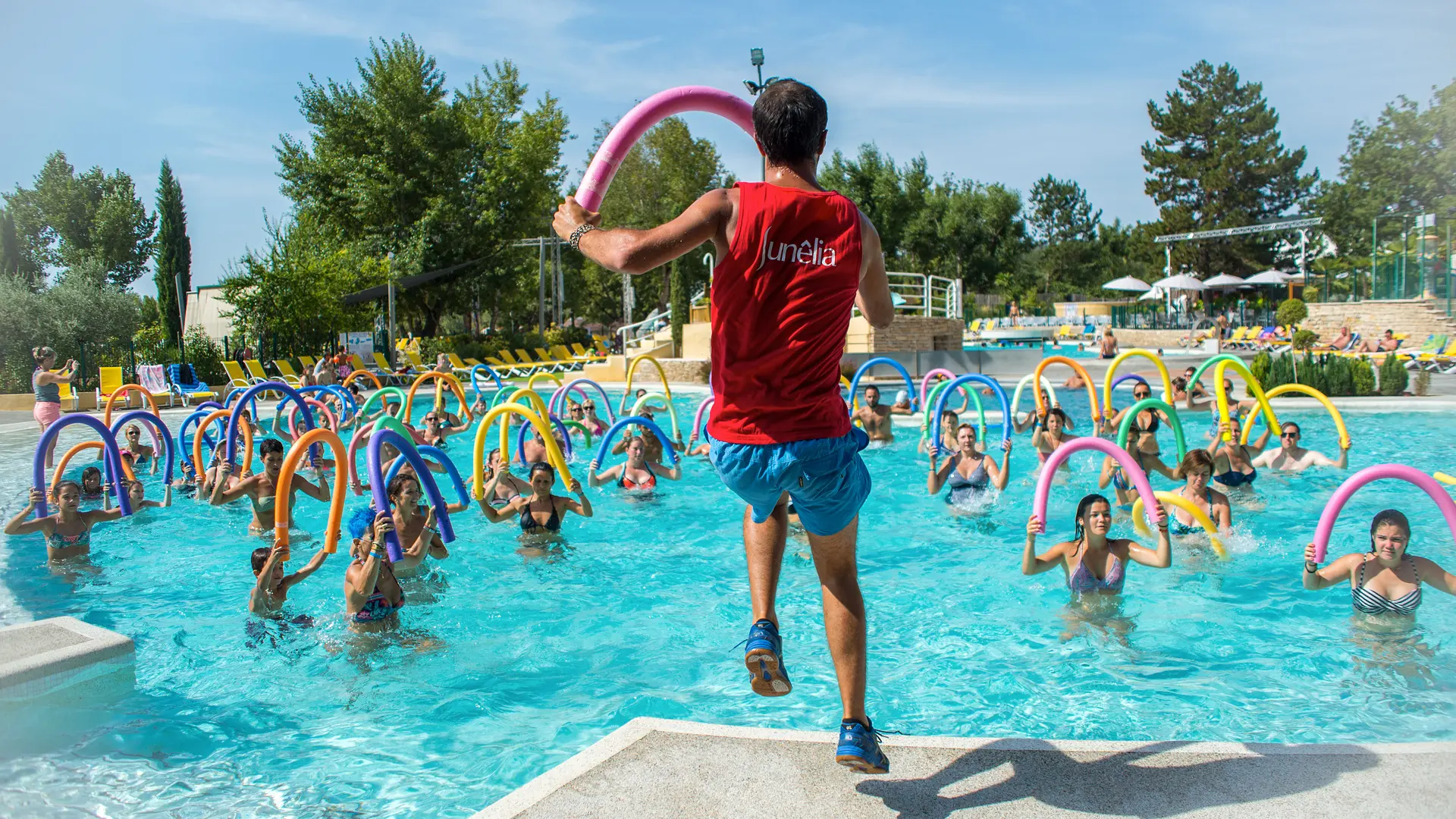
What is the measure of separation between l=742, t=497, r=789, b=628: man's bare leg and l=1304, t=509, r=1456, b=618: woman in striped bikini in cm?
421

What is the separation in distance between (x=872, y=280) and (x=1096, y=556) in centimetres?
441

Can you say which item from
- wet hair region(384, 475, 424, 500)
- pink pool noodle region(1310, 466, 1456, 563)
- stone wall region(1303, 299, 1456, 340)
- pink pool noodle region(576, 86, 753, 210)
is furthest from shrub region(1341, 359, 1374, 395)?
pink pool noodle region(576, 86, 753, 210)

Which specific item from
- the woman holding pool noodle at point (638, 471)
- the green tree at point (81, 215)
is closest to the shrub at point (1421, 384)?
the woman holding pool noodle at point (638, 471)

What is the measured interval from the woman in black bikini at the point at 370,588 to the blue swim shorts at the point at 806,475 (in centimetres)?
394

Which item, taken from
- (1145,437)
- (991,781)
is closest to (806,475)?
(991,781)

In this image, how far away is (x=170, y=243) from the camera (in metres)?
40.9

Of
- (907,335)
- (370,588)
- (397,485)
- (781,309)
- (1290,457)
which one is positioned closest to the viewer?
(781,309)

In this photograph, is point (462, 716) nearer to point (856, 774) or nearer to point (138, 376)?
point (856, 774)

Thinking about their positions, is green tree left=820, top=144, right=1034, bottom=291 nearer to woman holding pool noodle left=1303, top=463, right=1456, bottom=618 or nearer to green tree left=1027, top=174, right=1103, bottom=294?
green tree left=1027, top=174, right=1103, bottom=294

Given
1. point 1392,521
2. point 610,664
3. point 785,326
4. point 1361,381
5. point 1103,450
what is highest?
point 785,326

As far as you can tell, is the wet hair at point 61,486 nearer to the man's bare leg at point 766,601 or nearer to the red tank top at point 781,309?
the man's bare leg at point 766,601

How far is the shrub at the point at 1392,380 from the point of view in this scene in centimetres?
1803

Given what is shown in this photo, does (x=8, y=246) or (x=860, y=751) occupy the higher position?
(x=8, y=246)

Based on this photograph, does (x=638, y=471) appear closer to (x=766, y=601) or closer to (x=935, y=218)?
(x=766, y=601)
